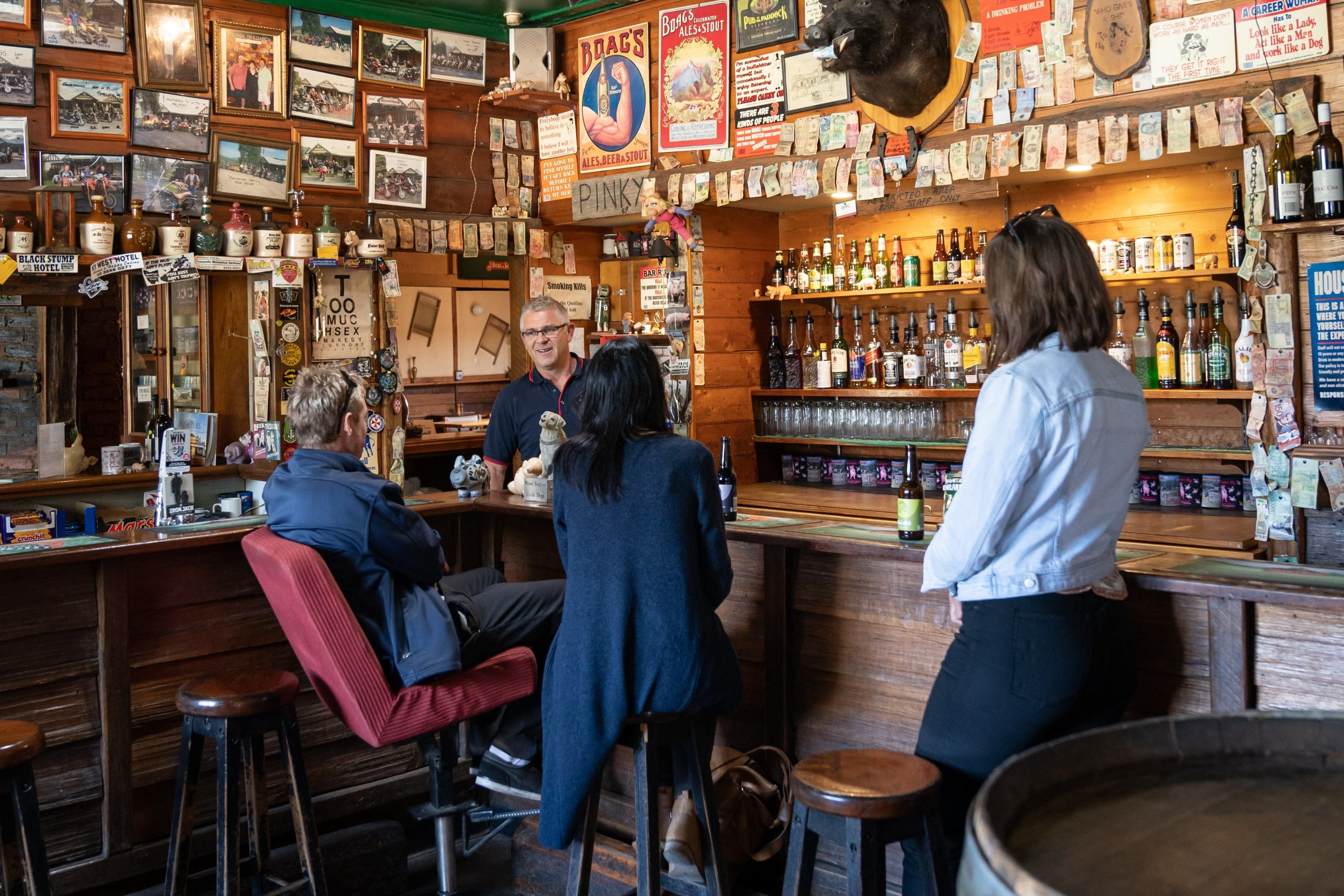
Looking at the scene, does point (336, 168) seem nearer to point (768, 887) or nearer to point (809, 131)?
point (809, 131)

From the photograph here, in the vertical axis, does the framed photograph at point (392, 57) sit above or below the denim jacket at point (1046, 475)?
above

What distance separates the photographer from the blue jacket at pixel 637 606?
2.39 metres

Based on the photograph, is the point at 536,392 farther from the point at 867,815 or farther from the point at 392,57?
the point at 392,57

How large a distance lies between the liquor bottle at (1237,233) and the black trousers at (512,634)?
2.85 metres

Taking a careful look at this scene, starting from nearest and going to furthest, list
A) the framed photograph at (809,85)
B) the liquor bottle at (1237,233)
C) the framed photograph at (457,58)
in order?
the liquor bottle at (1237,233) < the framed photograph at (809,85) < the framed photograph at (457,58)

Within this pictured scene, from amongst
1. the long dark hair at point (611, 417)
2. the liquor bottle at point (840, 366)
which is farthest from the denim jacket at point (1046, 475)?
the liquor bottle at point (840, 366)

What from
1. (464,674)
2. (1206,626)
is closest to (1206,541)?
(1206,626)

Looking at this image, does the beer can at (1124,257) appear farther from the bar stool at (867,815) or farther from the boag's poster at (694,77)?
the bar stool at (867,815)

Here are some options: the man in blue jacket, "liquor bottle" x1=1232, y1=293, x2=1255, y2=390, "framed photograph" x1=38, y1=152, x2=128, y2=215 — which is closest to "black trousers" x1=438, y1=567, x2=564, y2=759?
the man in blue jacket

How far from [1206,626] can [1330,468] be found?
1693 mm

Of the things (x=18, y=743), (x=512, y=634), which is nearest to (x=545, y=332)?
(x=512, y=634)

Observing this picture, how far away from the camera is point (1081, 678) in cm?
202

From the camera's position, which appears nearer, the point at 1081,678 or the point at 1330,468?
the point at 1081,678

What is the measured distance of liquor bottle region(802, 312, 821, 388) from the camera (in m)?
5.86
